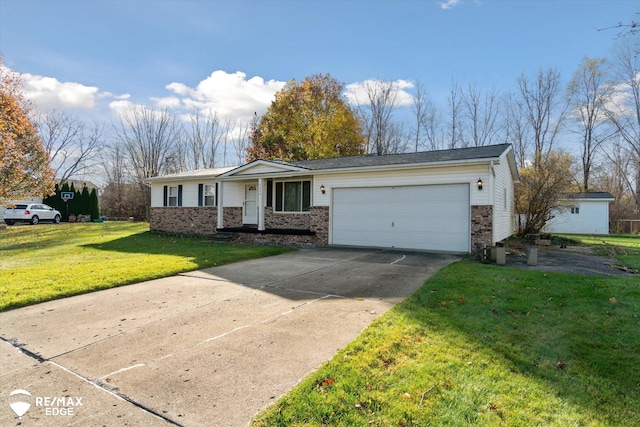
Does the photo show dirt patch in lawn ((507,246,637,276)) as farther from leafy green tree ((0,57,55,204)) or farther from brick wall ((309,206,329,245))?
leafy green tree ((0,57,55,204))

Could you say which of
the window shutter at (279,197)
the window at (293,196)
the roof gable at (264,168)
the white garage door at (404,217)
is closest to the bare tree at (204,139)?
the roof gable at (264,168)

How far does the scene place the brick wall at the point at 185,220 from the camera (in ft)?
59.6

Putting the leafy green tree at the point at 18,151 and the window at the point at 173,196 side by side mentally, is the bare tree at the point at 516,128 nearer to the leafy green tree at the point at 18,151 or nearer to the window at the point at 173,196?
the window at the point at 173,196

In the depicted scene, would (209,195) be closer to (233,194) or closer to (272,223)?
(233,194)

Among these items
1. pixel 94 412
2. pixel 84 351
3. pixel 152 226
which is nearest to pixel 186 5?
pixel 84 351

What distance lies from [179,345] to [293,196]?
1183 cm

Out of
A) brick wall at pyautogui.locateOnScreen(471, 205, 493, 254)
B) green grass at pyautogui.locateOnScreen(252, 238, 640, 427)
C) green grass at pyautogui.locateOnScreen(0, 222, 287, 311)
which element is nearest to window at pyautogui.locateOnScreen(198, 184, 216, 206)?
green grass at pyautogui.locateOnScreen(0, 222, 287, 311)

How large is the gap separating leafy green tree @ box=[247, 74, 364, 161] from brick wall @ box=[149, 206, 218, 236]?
47.2 feet

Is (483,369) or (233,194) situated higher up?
(233,194)

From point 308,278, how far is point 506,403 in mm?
5196

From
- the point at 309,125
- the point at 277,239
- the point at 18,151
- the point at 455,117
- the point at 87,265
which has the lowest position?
the point at 87,265

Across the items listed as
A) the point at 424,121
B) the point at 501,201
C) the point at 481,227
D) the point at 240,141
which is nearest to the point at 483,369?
the point at 481,227

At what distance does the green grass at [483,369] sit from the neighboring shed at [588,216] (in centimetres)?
2380

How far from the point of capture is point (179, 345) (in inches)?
159
